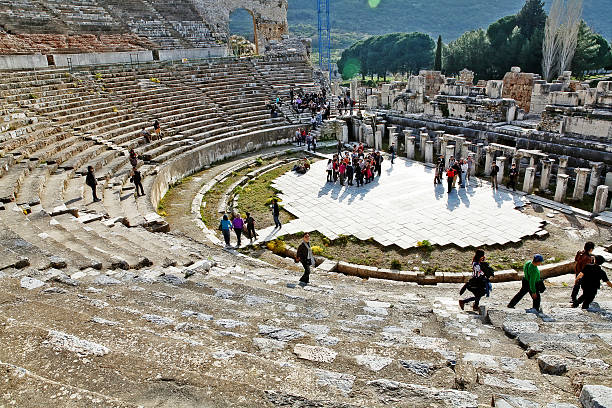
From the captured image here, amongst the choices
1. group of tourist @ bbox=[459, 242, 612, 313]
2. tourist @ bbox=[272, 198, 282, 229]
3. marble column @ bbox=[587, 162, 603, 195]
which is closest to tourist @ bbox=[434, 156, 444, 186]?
marble column @ bbox=[587, 162, 603, 195]

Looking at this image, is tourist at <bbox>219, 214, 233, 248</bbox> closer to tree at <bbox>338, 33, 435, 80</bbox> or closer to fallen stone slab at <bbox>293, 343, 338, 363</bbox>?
fallen stone slab at <bbox>293, 343, 338, 363</bbox>

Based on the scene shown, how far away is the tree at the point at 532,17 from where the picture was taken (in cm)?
4269

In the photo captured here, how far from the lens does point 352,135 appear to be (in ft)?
76.6

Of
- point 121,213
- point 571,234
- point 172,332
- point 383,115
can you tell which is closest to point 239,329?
point 172,332

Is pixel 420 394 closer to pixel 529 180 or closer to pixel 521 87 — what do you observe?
pixel 529 180

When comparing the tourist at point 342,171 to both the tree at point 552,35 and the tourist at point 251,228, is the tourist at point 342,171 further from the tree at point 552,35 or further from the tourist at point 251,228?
the tree at point 552,35

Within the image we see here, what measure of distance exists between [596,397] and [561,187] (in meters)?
12.4

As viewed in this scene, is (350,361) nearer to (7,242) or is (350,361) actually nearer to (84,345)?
(84,345)

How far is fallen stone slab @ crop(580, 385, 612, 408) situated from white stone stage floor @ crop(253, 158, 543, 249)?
8.02 metres

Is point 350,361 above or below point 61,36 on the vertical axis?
below

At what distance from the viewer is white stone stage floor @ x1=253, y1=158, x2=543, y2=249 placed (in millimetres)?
11727

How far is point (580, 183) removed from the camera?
44.6ft

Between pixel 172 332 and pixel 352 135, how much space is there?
20055mm

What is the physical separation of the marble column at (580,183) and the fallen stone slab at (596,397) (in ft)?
40.8
